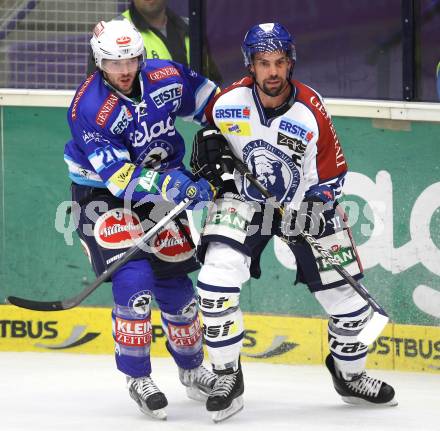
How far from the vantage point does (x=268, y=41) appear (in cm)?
504

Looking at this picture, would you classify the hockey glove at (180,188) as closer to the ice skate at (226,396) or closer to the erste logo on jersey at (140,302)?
the erste logo on jersey at (140,302)

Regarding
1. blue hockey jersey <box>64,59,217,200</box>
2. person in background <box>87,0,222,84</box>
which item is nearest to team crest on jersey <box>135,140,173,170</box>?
blue hockey jersey <box>64,59,217,200</box>

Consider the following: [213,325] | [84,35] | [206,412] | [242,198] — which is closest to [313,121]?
[242,198]

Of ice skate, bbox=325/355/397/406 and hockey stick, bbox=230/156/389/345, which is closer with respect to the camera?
hockey stick, bbox=230/156/389/345

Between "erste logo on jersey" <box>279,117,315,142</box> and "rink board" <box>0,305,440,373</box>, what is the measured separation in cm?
146

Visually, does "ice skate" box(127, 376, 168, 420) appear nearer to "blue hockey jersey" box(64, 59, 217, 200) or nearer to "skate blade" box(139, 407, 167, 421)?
"skate blade" box(139, 407, 167, 421)

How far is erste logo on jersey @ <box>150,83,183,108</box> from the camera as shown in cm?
524

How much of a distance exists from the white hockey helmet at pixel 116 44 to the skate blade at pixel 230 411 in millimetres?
1318

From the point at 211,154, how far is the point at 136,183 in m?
0.30

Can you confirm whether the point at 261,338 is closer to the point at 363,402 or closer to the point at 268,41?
the point at 363,402

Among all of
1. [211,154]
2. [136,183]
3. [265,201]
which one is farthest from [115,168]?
[265,201]

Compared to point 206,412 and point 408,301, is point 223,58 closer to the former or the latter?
point 408,301

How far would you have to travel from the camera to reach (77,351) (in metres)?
6.58

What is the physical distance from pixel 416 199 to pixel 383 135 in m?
0.33
